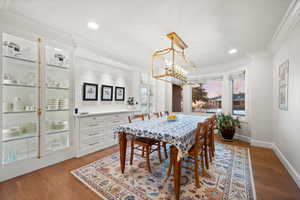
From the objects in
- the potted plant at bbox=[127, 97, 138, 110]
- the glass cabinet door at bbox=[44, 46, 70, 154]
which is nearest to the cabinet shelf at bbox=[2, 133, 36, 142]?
the glass cabinet door at bbox=[44, 46, 70, 154]

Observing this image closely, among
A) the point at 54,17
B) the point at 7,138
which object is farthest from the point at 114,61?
the point at 7,138

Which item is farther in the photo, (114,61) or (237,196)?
(114,61)

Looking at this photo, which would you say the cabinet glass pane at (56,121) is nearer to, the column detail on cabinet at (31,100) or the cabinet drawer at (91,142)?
the column detail on cabinet at (31,100)

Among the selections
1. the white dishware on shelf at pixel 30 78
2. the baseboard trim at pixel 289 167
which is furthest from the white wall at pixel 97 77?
the baseboard trim at pixel 289 167

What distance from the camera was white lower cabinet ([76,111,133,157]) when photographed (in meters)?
2.82

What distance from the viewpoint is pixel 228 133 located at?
384cm

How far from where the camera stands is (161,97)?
5.53 meters

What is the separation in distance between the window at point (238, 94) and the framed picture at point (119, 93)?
12.6 feet

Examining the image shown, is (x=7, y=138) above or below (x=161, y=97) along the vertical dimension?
below

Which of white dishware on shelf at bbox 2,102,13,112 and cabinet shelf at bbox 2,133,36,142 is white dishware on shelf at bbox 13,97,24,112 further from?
cabinet shelf at bbox 2,133,36,142

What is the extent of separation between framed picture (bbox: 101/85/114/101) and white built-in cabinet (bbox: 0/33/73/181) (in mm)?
1019

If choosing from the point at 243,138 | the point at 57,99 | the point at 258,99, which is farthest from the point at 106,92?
the point at 243,138

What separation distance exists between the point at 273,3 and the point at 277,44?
1474 millimetres

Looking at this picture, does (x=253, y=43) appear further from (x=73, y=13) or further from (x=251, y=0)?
(x=73, y=13)
